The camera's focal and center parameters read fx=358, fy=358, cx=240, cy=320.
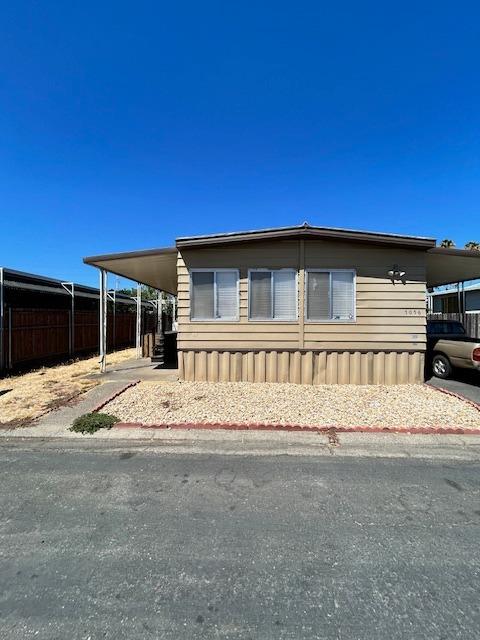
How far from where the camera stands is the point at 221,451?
4.56 metres

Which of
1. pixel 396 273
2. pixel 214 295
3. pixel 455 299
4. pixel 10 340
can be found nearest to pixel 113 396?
pixel 214 295

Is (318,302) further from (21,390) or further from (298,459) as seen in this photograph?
(21,390)

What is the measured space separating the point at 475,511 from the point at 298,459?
1.78 meters

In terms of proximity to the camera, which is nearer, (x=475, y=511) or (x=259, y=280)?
(x=475, y=511)

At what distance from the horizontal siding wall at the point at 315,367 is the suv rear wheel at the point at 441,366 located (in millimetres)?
1547

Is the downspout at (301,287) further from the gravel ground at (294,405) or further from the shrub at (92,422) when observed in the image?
the shrub at (92,422)

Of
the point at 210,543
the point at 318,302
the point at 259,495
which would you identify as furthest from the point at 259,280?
the point at 210,543

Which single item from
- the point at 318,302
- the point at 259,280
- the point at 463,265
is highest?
the point at 463,265

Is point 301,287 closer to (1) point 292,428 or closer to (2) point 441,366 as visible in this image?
(1) point 292,428

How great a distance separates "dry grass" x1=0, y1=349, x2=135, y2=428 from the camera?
605cm

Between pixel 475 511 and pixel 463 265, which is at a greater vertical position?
pixel 463 265

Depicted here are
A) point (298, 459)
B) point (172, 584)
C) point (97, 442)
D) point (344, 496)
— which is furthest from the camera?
point (97, 442)

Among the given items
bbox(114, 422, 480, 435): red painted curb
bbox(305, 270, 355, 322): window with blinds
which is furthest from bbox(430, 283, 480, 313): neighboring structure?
bbox(114, 422, 480, 435): red painted curb

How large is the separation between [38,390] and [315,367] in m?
6.33
